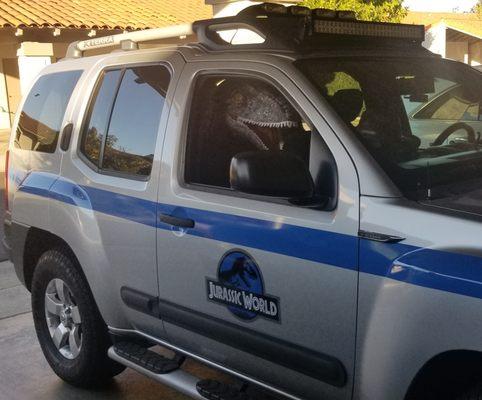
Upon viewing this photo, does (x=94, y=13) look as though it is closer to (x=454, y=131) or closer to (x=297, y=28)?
(x=297, y=28)

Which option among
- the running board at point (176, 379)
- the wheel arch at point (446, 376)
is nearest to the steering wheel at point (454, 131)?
the wheel arch at point (446, 376)

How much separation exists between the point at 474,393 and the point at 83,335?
2279mm

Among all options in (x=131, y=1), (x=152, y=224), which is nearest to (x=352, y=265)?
(x=152, y=224)

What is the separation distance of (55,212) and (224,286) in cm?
141

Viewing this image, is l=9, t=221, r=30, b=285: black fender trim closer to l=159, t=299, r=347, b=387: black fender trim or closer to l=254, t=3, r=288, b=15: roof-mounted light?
l=159, t=299, r=347, b=387: black fender trim

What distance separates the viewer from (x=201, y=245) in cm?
287

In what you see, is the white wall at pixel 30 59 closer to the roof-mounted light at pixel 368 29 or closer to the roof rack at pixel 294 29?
the roof rack at pixel 294 29

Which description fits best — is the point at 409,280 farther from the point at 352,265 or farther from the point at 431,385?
the point at 431,385

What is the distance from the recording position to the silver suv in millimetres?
2225

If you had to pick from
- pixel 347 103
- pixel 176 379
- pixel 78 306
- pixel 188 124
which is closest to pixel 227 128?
pixel 188 124

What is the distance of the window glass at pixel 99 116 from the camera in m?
3.61

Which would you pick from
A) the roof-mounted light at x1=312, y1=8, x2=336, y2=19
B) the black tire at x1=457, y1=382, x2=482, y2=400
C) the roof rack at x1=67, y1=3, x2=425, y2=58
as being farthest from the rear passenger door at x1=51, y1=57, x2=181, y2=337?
the black tire at x1=457, y1=382, x2=482, y2=400

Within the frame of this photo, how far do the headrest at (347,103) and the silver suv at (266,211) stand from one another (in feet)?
0.04

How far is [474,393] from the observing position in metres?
2.17
